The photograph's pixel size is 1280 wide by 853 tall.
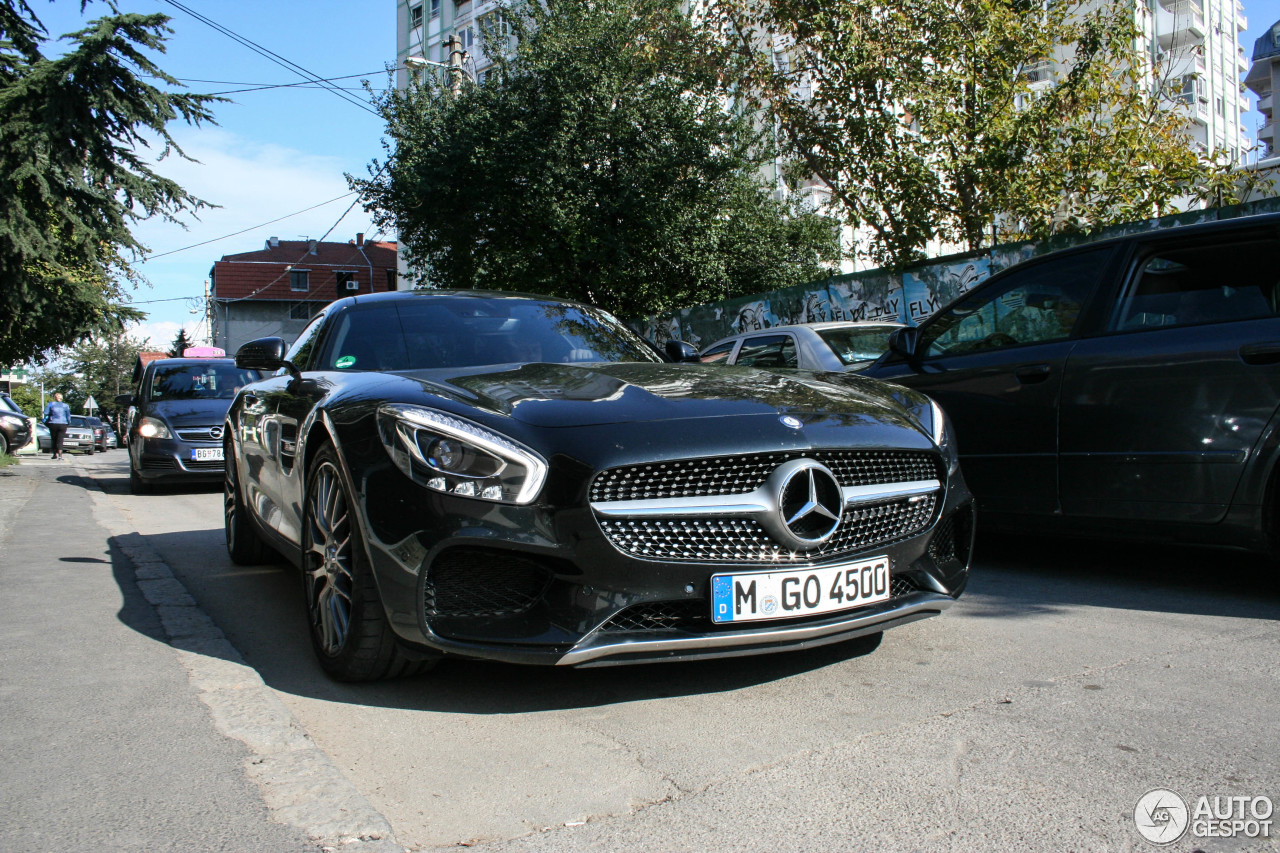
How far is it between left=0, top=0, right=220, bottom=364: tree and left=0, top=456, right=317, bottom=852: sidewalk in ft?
32.2

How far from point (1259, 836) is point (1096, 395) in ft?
9.12

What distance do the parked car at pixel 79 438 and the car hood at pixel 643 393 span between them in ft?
116

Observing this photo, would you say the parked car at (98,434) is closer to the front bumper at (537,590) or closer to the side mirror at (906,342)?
the side mirror at (906,342)

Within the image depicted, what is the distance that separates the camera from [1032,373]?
4910 millimetres

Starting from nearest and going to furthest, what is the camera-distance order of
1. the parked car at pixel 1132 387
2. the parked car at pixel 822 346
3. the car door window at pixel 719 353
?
the parked car at pixel 1132 387 < the parked car at pixel 822 346 < the car door window at pixel 719 353

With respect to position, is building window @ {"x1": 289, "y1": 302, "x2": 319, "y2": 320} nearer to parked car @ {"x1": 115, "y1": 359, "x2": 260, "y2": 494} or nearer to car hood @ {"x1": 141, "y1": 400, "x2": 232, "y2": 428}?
parked car @ {"x1": 115, "y1": 359, "x2": 260, "y2": 494}

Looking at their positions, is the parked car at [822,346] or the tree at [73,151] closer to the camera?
the parked car at [822,346]

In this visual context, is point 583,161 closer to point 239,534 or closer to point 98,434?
point 239,534

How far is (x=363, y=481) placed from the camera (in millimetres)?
3111

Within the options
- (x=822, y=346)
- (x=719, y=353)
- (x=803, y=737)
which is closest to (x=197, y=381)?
(x=719, y=353)

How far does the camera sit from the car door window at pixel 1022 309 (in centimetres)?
491

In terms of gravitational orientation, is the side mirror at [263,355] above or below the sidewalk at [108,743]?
above

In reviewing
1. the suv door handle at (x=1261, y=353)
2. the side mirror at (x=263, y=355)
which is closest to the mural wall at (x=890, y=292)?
the side mirror at (x=263, y=355)

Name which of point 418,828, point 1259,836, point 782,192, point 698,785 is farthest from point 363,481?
point 782,192
